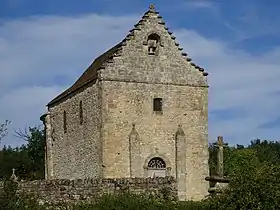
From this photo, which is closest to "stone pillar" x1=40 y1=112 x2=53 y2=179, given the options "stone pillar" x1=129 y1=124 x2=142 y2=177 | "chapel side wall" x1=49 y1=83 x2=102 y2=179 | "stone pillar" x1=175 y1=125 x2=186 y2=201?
"chapel side wall" x1=49 y1=83 x2=102 y2=179

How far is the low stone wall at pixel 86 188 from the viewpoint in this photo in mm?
21672

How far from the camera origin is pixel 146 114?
120 feet

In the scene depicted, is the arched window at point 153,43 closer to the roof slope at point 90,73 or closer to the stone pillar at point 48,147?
the roof slope at point 90,73

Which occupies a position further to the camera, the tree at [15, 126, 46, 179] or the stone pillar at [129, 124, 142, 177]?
the tree at [15, 126, 46, 179]

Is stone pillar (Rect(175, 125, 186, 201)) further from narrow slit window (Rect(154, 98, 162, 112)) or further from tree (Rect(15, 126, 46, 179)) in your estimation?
tree (Rect(15, 126, 46, 179))

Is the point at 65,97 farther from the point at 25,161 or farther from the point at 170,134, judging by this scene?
the point at 25,161

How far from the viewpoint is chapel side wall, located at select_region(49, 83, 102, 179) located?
36250 mm

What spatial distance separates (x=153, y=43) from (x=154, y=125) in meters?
4.75

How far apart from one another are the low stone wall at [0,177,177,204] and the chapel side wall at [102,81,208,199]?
12738 mm

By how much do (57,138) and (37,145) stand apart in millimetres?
23948

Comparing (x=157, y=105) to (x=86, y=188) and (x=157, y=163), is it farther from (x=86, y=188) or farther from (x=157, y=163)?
(x=86, y=188)

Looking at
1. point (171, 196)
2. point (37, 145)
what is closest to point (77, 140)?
point (171, 196)

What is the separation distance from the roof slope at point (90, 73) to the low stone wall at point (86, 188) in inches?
582

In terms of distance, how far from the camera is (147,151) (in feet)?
119
